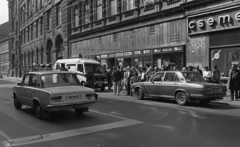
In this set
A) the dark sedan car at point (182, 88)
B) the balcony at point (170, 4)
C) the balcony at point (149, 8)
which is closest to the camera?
the dark sedan car at point (182, 88)

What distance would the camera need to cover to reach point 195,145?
5043mm

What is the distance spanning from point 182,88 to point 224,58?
6532mm

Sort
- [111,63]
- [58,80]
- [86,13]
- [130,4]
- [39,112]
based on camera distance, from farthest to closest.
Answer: [86,13]
[111,63]
[130,4]
[58,80]
[39,112]

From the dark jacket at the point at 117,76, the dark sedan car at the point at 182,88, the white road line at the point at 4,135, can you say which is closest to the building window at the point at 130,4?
the dark jacket at the point at 117,76

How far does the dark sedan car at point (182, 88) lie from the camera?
1010 cm

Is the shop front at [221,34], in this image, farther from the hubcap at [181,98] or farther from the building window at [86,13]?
the building window at [86,13]

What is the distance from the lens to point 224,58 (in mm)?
15672

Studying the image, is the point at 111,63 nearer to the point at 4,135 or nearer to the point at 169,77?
the point at 169,77

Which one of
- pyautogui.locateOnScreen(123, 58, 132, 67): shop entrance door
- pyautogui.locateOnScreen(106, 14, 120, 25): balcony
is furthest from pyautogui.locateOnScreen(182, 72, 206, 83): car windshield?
pyautogui.locateOnScreen(106, 14, 120, 25): balcony

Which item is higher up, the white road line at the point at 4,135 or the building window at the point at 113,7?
the building window at the point at 113,7

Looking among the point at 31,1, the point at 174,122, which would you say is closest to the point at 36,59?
the point at 31,1

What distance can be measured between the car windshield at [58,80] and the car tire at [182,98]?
4.73 m

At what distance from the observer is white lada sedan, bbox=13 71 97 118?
7.27 meters

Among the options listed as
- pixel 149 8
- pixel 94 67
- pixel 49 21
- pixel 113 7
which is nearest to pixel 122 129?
pixel 94 67
